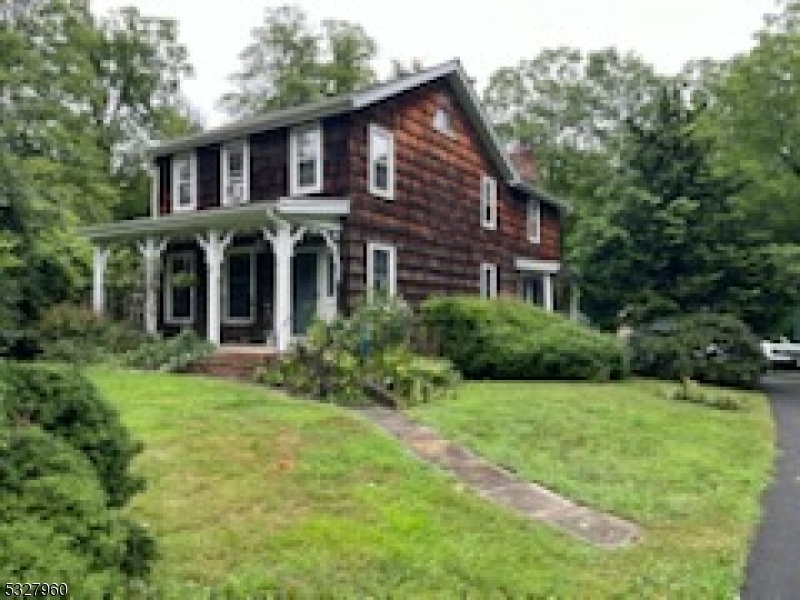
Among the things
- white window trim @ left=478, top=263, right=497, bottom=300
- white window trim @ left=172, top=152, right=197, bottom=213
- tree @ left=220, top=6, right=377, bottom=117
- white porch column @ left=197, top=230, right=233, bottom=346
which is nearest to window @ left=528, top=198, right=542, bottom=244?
white window trim @ left=478, top=263, right=497, bottom=300

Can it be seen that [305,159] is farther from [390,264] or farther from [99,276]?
[99,276]

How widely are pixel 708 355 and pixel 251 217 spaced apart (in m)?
11.5

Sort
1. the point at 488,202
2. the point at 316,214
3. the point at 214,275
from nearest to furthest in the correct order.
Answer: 1. the point at 316,214
2. the point at 214,275
3. the point at 488,202

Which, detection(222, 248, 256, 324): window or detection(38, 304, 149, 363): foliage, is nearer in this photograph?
detection(38, 304, 149, 363): foliage

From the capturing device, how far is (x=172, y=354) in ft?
50.0

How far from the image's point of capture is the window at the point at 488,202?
875 inches

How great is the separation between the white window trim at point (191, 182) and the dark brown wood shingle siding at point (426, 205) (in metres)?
5.57

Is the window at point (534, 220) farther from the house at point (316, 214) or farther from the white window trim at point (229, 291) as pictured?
the white window trim at point (229, 291)

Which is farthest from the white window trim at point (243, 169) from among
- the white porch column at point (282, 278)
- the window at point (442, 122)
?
the window at point (442, 122)

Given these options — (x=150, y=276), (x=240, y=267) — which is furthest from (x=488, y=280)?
(x=150, y=276)

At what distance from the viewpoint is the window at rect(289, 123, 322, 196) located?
56.1ft

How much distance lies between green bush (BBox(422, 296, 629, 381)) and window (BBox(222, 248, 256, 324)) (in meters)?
4.93

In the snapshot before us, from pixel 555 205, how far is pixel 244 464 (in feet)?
75.0

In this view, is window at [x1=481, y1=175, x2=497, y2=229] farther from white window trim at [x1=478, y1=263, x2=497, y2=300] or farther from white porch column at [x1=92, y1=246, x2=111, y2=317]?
white porch column at [x1=92, y1=246, x2=111, y2=317]
